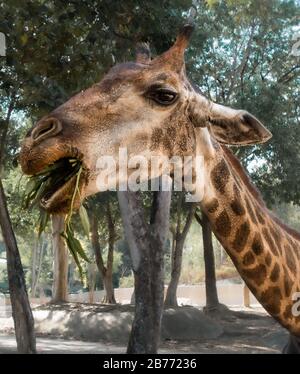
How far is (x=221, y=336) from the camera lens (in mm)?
17594

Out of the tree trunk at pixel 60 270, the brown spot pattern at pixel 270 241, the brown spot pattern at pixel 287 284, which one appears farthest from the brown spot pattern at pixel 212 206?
the tree trunk at pixel 60 270

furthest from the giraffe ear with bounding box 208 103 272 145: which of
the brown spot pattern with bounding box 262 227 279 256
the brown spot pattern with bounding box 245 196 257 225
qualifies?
the brown spot pattern with bounding box 262 227 279 256

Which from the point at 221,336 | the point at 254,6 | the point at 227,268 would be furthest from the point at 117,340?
the point at 227,268

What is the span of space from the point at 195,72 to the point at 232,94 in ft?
11.2

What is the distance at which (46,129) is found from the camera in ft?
9.24

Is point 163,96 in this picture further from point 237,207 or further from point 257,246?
point 257,246

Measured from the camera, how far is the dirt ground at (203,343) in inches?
549

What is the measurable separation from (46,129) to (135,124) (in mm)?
534

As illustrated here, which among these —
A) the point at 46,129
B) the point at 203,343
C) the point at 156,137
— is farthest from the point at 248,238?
the point at 203,343

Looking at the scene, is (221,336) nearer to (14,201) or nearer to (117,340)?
(117,340)

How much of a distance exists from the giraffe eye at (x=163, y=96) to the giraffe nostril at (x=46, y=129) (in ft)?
1.93

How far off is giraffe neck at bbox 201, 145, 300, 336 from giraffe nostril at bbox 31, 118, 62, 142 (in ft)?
3.30

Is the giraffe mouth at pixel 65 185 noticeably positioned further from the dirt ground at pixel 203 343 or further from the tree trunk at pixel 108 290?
the tree trunk at pixel 108 290

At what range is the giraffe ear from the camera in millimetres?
3326
